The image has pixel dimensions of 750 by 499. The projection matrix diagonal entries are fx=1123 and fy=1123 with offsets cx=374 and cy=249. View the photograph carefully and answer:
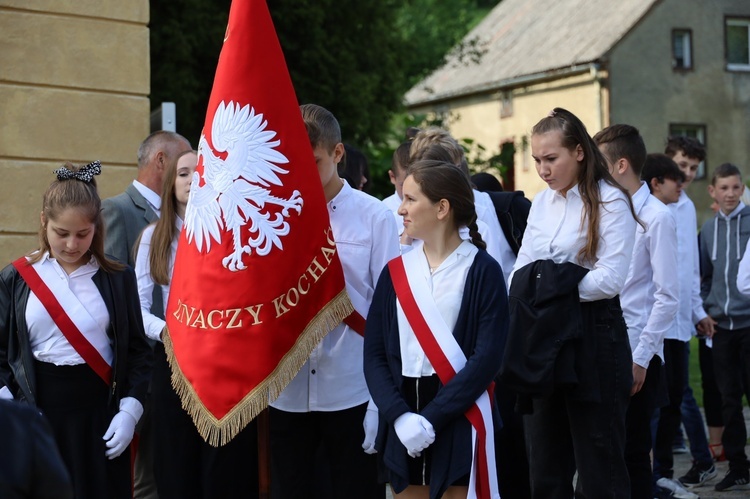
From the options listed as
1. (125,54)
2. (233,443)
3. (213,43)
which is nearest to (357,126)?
(213,43)

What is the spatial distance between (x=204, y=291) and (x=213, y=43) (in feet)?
40.1

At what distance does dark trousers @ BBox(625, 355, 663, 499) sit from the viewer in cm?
569

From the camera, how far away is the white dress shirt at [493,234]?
6.08 meters

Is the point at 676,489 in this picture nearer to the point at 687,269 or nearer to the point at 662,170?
the point at 687,269

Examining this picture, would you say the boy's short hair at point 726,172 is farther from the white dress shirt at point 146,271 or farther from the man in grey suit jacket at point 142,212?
the white dress shirt at point 146,271

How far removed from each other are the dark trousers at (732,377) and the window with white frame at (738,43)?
1071 inches

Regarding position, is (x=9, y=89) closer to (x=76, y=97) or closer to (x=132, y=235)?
(x=76, y=97)

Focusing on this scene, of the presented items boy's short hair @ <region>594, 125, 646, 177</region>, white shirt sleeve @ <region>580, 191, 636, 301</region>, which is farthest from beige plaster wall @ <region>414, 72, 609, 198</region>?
white shirt sleeve @ <region>580, 191, 636, 301</region>

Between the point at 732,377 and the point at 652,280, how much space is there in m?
2.72

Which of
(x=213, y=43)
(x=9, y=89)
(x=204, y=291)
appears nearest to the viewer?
(x=204, y=291)

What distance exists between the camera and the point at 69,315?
4.75 m

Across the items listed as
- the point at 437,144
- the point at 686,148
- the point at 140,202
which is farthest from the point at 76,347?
the point at 686,148

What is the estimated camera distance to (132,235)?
6.12 m

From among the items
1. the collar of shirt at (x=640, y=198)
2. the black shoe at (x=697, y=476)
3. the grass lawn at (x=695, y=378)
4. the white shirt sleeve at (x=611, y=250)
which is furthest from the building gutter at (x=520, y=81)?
the white shirt sleeve at (x=611, y=250)
